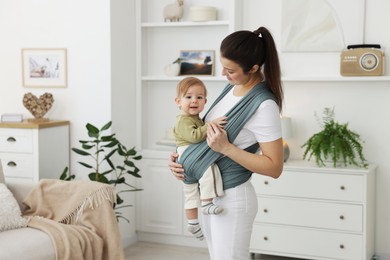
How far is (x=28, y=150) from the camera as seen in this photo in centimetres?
432

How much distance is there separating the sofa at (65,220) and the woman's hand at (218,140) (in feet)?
4.83

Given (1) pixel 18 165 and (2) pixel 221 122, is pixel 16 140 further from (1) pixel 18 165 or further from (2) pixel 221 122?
(2) pixel 221 122

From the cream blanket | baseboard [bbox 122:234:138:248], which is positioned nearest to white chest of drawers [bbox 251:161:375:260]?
baseboard [bbox 122:234:138:248]

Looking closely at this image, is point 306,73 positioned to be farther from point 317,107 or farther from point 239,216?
point 239,216

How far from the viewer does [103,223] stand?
365cm

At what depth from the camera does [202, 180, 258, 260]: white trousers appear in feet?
7.43

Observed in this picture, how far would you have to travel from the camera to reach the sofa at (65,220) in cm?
335

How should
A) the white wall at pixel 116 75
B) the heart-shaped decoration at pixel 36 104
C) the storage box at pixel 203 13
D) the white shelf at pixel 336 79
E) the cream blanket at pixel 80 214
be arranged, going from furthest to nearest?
the storage box at pixel 203 13
the heart-shaped decoration at pixel 36 104
the white wall at pixel 116 75
the white shelf at pixel 336 79
the cream blanket at pixel 80 214

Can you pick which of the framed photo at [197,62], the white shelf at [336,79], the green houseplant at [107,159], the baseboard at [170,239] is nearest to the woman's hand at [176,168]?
the green houseplant at [107,159]

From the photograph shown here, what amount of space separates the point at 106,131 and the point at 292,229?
1.53 metres

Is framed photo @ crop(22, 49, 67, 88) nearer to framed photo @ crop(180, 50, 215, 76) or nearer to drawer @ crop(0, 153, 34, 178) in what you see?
drawer @ crop(0, 153, 34, 178)

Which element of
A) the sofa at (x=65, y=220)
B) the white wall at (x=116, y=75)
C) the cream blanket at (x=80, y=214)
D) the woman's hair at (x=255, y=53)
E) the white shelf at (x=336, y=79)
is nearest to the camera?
the woman's hair at (x=255, y=53)

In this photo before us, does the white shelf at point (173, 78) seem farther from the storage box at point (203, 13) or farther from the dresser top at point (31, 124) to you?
the dresser top at point (31, 124)

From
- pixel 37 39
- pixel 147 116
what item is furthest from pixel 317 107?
pixel 37 39
